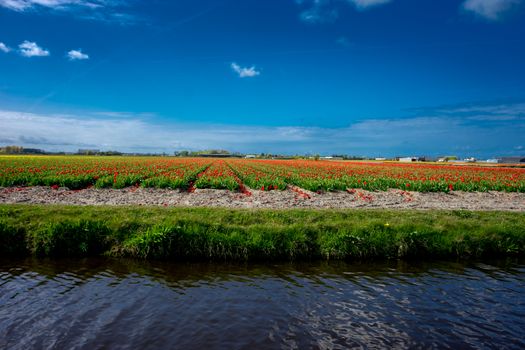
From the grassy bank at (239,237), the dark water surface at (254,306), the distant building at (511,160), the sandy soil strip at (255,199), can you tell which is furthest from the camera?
the distant building at (511,160)

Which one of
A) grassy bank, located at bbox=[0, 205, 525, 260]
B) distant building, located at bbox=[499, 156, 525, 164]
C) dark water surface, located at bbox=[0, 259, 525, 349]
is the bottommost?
dark water surface, located at bbox=[0, 259, 525, 349]

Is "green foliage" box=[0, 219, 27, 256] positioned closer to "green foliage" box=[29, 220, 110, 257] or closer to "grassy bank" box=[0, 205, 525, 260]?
"grassy bank" box=[0, 205, 525, 260]

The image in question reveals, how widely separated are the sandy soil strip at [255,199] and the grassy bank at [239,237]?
5.61 m

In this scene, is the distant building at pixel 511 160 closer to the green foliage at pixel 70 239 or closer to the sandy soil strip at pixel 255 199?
the sandy soil strip at pixel 255 199

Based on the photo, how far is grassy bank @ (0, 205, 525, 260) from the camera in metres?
11.0

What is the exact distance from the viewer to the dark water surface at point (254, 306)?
236 inches

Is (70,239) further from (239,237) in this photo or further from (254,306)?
(254,306)

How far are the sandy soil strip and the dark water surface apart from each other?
888cm

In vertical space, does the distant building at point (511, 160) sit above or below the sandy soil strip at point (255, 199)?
above

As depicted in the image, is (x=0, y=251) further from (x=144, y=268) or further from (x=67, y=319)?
(x=67, y=319)

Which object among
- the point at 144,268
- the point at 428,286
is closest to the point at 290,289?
the point at 428,286

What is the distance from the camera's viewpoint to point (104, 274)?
9.23 m

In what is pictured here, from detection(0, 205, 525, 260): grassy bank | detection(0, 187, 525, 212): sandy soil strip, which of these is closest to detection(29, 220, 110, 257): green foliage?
detection(0, 205, 525, 260): grassy bank

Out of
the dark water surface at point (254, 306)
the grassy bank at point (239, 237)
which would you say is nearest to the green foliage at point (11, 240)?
the grassy bank at point (239, 237)
